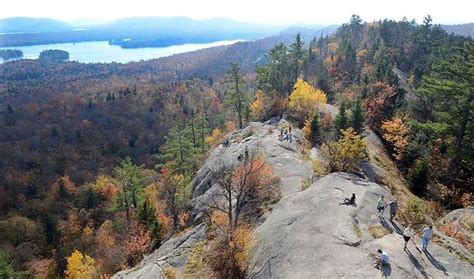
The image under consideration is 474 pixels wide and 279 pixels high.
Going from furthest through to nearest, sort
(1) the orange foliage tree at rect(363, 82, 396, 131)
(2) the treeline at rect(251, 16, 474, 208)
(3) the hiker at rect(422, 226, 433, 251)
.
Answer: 1. (1) the orange foliage tree at rect(363, 82, 396, 131)
2. (2) the treeline at rect(251, 16, 474, 208)
3. (3) the hiker at rect(422, 226, 433, 251)

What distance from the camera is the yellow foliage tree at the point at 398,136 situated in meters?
48.2

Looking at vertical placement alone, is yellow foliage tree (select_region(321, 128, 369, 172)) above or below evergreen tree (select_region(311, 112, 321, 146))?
above

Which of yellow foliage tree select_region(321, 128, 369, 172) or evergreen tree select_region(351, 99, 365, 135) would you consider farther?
evergreen tree select_region(351, 99, 365, 135)

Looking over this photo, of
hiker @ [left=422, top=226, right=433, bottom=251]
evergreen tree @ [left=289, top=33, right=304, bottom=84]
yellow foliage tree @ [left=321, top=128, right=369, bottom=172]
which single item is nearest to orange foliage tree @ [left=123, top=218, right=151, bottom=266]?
yellow foliage tree @ [left=321, top=128, right=369, bottom=172]

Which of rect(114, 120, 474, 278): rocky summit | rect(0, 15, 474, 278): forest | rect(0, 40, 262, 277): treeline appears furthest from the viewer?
rect(0, 40, 262, 277): treeline

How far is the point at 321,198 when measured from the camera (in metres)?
26.2

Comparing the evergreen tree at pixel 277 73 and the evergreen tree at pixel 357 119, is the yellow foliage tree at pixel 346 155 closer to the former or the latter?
the evergreen tree at pixel 357 119

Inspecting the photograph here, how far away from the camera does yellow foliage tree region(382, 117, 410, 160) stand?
48.2 meters

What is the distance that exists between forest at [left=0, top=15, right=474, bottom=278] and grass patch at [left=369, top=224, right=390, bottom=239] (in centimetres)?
806

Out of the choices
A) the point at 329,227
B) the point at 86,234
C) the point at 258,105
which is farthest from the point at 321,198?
the point at 86,234

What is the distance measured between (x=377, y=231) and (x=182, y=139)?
4949cm

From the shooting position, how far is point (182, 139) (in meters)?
67.8

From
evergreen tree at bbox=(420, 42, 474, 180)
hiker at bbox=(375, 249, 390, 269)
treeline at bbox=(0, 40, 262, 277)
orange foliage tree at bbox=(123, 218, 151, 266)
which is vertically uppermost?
evergreen tree at bbox=(420, 42, 474, 180)

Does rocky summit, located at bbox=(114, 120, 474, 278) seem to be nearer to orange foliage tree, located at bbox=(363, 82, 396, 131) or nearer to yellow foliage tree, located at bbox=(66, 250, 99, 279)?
yellow foliage tree, located at bbox=(66, 250, 99, 279)
